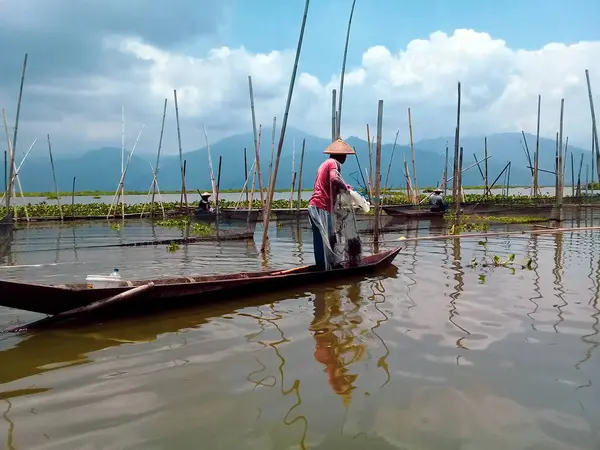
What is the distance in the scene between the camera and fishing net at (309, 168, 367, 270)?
698cm

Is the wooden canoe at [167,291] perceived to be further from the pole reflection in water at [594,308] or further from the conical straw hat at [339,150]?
the pole reflection in water at [594,308]

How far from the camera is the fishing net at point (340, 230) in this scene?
22.9 ft

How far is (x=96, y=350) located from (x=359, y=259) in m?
4.18

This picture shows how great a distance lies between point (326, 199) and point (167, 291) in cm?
260

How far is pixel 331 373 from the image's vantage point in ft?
12.0

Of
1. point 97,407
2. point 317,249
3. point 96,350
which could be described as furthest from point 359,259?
point 97,407

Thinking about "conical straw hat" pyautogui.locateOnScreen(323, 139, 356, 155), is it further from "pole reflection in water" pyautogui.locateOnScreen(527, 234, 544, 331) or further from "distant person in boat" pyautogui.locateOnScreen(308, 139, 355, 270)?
"pole reflection in water" pyautogui.locateOnScreen(527, 234, 544, 331)

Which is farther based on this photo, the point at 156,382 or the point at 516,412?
the point at 156,382

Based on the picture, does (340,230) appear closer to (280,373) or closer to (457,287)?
(457,287)

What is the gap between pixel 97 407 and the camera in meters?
3.12

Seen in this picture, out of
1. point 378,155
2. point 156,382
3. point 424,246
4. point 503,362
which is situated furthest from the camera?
point 424,246

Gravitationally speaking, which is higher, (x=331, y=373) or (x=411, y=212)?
(x=411, y=212)

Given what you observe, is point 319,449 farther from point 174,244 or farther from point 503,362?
point 174,244

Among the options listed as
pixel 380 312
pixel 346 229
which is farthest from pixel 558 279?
pixel 380 312
